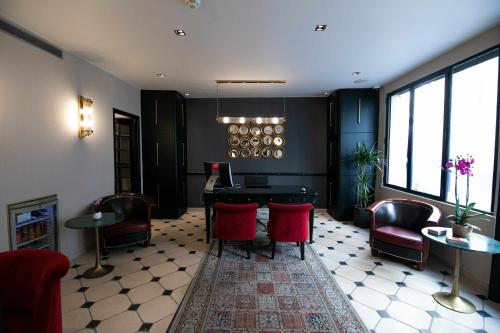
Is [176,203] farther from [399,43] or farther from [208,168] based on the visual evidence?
[399,43]

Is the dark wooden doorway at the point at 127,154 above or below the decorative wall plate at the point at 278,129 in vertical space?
below

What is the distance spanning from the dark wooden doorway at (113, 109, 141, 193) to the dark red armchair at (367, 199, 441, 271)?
15.8 feet

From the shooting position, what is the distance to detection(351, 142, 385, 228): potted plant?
A: 4.74 m

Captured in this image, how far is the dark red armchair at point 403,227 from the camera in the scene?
303 centimetres

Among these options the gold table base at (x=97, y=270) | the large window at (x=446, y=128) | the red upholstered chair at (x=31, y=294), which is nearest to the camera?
the red upholstered chair at (x=31, y=294)

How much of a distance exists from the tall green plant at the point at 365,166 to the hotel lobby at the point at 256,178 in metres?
0.04

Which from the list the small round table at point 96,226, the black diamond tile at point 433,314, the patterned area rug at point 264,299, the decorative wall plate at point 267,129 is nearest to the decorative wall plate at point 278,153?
the decorative wall plate at point 267,129

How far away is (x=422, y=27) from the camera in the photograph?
2.56 meters

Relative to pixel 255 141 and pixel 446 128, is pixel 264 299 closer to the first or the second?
pixel 446 128

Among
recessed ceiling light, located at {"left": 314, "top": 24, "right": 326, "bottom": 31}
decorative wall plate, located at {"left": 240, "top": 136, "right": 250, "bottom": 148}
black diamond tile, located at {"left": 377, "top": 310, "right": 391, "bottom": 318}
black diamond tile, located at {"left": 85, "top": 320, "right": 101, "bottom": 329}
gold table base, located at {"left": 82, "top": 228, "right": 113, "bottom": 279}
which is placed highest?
recessed ceiling light, located at {"left": 314, "top": 24, "right": 326, "bottom": 31}

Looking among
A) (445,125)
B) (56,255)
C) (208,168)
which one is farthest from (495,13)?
(56,255)

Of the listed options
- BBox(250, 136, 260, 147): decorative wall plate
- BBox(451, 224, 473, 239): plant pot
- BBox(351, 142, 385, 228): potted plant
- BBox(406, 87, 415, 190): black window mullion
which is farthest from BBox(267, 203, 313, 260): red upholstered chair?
BBox(250, 136, 260, 147): decorative wall plate

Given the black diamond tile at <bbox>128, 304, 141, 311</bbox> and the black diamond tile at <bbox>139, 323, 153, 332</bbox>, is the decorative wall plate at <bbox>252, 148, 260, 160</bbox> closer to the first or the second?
the black diamond tile at <bbox>128, 304, 141, 311</bbox>

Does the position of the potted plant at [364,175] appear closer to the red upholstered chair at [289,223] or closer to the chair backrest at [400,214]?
the chair backrest at [400,214]
